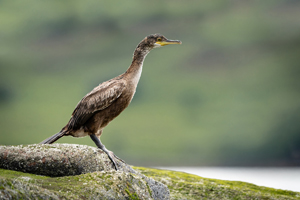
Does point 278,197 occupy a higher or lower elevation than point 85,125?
lower

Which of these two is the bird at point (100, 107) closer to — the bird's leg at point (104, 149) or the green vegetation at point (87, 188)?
the bird's leg at point (104, 149)

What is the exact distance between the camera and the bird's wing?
31.4 ft

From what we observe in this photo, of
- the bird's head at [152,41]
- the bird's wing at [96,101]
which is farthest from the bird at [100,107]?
the bird's head at [152,41]

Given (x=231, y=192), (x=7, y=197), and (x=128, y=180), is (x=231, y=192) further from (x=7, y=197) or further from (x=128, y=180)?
(x=7, y=197)

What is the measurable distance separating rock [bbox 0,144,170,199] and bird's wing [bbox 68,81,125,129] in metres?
1.13

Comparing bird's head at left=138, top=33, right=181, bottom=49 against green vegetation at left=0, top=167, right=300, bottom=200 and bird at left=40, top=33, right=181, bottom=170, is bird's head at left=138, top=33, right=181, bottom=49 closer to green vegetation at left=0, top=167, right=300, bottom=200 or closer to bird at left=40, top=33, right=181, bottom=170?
bird at left=40, top=33, right=181, bottom=170

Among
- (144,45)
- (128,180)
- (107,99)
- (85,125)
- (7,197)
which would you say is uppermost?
(144,45)

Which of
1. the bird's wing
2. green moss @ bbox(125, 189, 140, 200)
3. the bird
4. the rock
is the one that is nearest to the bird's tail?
the bird

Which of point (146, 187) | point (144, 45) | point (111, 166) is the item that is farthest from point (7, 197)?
point (144, 45)

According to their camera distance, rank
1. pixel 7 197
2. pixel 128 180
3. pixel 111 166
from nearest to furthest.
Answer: pixel 7 197 < pixel 128 180 < pixel 111 166

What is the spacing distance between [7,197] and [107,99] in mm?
5320

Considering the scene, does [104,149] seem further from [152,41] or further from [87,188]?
[152,41]

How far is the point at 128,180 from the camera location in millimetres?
7219

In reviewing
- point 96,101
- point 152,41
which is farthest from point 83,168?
point 152,41
